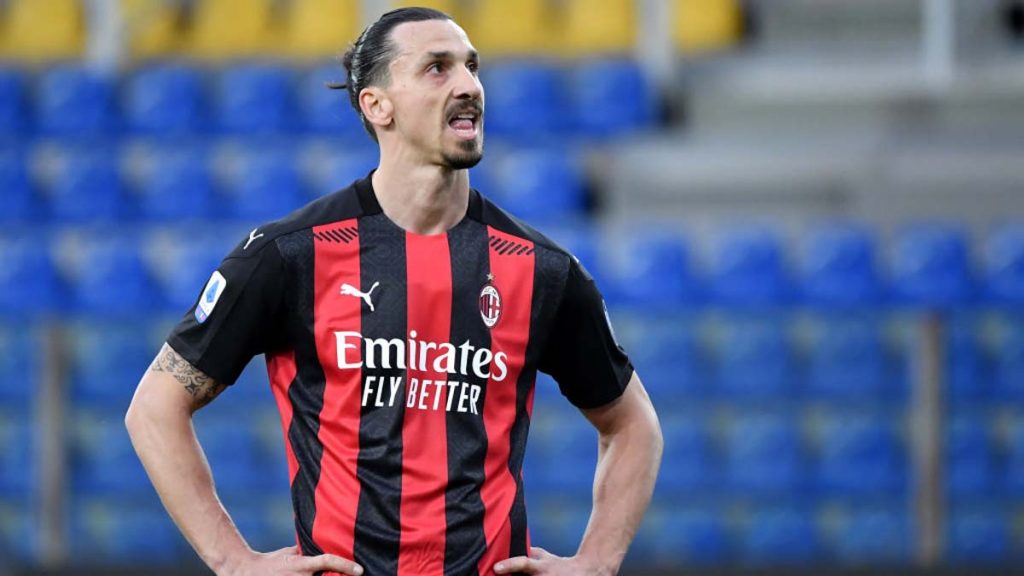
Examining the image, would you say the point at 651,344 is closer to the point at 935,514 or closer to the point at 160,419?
the point at 935,514

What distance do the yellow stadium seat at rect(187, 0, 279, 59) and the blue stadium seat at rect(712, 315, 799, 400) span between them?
473 cm

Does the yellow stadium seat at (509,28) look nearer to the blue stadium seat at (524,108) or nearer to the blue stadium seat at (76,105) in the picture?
the blue stadium seat at (524,108)

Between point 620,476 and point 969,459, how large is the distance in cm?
401

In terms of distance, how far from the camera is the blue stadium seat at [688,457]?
6930 millimetres

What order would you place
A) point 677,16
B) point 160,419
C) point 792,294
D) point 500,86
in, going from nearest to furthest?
point 160,419 → point 792,294 → point 500,86 → point 677,16

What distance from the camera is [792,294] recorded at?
320 inches

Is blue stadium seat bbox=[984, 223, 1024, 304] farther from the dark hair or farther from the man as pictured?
the dark hair

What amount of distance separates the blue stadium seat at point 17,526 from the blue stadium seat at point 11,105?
3937mm

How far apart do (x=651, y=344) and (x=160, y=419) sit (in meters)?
4.64

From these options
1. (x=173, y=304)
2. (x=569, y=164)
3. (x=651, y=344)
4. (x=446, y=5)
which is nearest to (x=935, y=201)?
(x=569, y=164)

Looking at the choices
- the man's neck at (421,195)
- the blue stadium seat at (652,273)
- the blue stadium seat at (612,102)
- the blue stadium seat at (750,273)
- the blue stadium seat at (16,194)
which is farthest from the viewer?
the blue stadium seat at (612,102)

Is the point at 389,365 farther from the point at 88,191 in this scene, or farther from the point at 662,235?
the point at 88,191

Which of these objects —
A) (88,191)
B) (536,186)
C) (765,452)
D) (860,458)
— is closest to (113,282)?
(88,191)

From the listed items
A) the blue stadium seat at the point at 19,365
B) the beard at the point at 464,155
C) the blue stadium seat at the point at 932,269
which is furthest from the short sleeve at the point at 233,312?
the blue stadium seat at the point at 932,269
